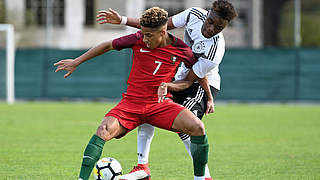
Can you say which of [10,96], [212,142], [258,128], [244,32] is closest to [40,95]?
[10,96]

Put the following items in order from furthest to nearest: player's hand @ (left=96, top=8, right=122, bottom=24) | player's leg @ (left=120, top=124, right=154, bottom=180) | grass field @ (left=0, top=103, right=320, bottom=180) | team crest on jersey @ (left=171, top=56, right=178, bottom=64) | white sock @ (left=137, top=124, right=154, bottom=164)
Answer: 1. grass field @ (left=0, top=103, right=320, bottom=180)
2. white sock @ (left=137, top=124, right=154, bottom=164)
3. player's leg @ (left=120, top=124, right=154, bottom=180)
4. player's hand @ (left=96, top=8, right=122, bottom=24)
5. team crest on jersey @ (left=171, top=56, right=178, bottom=64)

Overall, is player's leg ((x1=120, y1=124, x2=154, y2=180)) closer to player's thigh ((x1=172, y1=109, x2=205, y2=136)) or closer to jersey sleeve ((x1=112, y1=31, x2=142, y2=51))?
player's thigh ((x1=172, y1=109, x2=205, y2=136))

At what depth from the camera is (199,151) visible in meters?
6.11

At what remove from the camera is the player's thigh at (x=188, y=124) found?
599 centimetres

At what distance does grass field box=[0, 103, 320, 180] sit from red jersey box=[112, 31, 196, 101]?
1.31 m

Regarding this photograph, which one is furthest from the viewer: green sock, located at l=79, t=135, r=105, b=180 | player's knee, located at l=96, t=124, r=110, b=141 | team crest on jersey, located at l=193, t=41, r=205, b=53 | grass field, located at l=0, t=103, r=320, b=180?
grass field, located at l=0, t=103, r=320, b=180

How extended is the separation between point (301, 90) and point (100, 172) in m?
16.8

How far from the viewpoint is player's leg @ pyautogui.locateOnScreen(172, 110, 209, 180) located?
6.00 m

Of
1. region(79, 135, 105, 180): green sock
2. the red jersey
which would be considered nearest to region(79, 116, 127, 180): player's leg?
region(79, 135, 105, 180): green sock

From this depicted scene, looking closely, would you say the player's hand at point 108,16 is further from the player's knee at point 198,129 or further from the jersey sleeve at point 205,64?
the player's knee at point 198,129

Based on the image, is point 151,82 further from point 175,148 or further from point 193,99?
point 175,148

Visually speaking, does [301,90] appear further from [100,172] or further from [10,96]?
[100,172]

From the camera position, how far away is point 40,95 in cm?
2280

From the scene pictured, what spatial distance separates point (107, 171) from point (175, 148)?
12.5 ft
